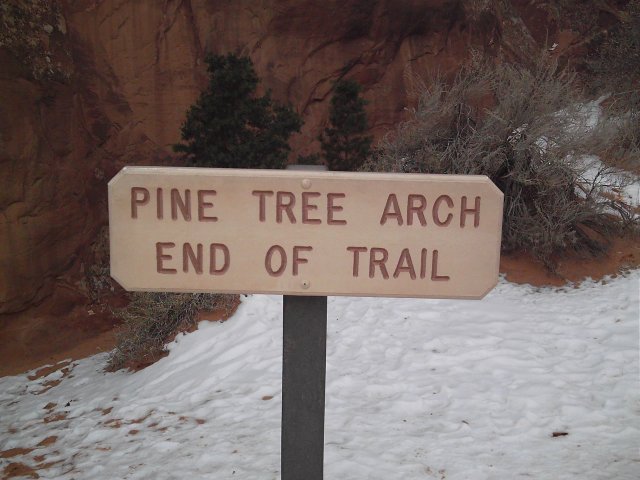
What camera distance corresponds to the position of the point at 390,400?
3.94 metres

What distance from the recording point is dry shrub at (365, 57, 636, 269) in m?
6.64

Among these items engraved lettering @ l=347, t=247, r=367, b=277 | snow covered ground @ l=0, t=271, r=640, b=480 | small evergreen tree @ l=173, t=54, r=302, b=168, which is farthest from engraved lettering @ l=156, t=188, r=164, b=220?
small evergreen tree @ l=173, t=54, r=302, b=168

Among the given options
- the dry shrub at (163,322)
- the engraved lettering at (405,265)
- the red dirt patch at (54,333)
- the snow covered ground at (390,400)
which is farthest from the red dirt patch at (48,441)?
the red dirt patch at (54,333)

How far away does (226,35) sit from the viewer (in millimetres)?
12055

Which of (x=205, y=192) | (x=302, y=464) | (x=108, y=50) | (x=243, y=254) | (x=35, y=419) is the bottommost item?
(x=35, y=419)

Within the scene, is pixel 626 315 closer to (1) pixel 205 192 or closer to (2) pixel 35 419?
→ (1) pixel 205 192

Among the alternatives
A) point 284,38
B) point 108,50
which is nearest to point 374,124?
point 284,38

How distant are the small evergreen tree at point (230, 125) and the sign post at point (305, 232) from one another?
745cm

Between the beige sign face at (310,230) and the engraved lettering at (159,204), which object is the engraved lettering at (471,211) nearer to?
the beige sign face at (310,230)

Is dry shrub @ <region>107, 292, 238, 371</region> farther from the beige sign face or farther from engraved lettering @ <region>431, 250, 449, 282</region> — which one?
engraved lettering @ <region>431, 250, 449, 282</region>

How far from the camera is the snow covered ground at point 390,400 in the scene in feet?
10.5

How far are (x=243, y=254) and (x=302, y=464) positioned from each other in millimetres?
806

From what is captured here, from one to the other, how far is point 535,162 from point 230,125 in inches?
192

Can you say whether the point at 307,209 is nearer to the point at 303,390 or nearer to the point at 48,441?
the point at 303,390
